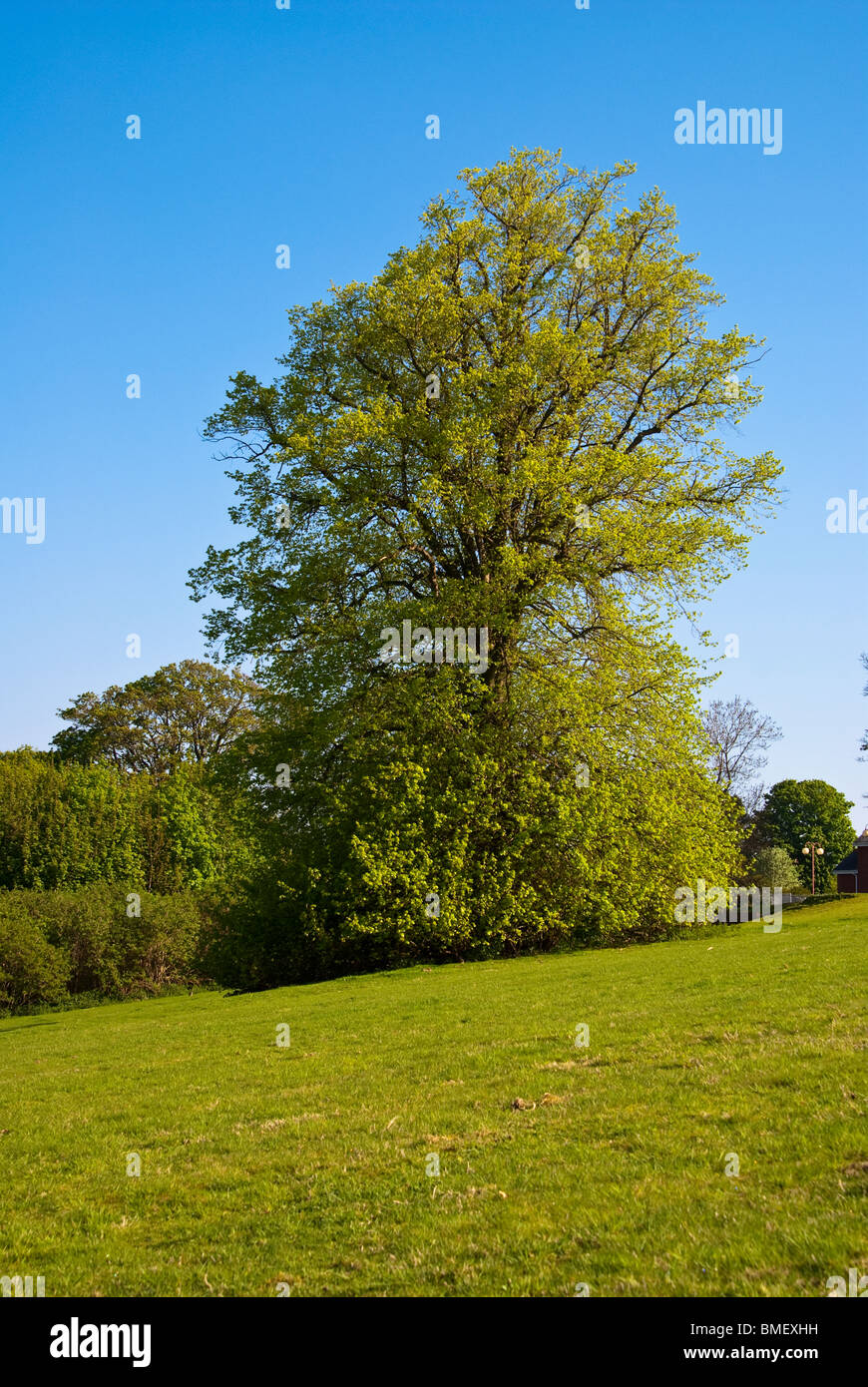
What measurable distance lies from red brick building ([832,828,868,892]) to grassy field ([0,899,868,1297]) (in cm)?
6957

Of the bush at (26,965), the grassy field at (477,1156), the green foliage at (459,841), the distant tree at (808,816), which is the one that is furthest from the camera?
the distant tree at (808,816)

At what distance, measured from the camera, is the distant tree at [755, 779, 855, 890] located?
105562 millimetres

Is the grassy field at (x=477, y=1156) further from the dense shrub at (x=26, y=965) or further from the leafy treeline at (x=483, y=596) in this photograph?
the dense shrub at (x=26, y=965)

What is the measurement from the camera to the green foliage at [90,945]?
144ft

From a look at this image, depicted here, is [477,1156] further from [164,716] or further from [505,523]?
[164,716]

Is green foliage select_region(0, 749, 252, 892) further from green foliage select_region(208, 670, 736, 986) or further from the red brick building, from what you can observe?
the red brick building

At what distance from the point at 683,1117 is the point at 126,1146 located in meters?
5.45

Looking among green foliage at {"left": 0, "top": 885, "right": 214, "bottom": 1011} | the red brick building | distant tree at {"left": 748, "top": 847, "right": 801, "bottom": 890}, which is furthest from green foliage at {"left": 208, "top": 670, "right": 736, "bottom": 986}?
distant tree at {"left": 748, "top": 847, "right": 801, "bottom": 890}

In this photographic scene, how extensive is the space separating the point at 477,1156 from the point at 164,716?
67.6m

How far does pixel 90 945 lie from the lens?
152 feet

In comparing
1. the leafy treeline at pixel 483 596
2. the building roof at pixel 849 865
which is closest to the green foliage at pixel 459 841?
the leafy treeline at pixel 483 596

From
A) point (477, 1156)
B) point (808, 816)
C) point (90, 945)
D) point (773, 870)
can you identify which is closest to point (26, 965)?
point (90, 945)

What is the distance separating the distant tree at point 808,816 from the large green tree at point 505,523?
263 ft
